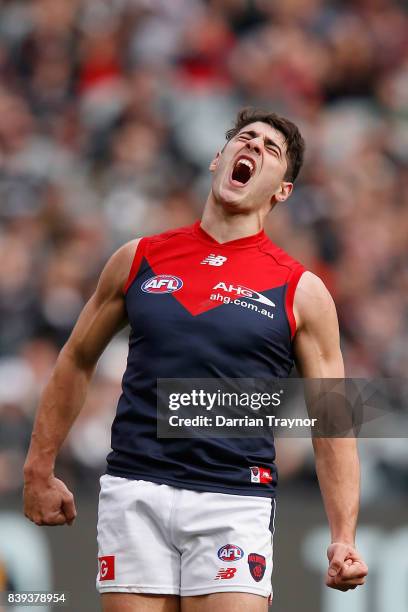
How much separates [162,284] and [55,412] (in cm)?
64

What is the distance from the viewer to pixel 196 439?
3.91 m

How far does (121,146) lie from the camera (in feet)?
31.7

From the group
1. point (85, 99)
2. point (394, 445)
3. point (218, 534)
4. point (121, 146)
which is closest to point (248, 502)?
point (218, 534)

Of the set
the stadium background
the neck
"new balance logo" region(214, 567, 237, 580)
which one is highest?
the stadium background

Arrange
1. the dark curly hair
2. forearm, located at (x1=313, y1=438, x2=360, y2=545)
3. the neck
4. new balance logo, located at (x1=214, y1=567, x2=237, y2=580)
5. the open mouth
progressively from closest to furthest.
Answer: new balance logo, located at (x1=214, y1=567, x2=237, y2=580), forearm, located at (x1=313, y1=438, x2=360, y2=545), the neck, the open mouth, the dark curly hair

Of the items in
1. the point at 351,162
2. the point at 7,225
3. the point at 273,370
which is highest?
the point at 351,162

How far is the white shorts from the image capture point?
3.80 meters

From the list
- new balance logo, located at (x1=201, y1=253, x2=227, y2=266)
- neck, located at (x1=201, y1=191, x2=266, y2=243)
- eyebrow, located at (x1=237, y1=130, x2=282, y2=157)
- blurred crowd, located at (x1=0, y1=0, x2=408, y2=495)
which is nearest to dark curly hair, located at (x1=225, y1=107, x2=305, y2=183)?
eyebrow, located at (x1=237, y1=130, x2=282, y2=157)

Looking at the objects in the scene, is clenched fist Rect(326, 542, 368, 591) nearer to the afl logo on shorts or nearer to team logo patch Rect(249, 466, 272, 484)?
team logo patch Rect(249, 466, 272, 484)

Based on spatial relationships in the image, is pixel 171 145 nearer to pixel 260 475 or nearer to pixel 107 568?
pixel 260 475

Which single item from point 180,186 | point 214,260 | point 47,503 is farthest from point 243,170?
point 180,186

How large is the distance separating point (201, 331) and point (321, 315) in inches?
17.6

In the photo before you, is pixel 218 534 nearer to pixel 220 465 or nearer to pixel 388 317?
pixel 220 465

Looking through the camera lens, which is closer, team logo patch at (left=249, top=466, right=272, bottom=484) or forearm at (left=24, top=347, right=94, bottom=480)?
team logo patch at (left=249, top=466, right=272, bottom=484)
